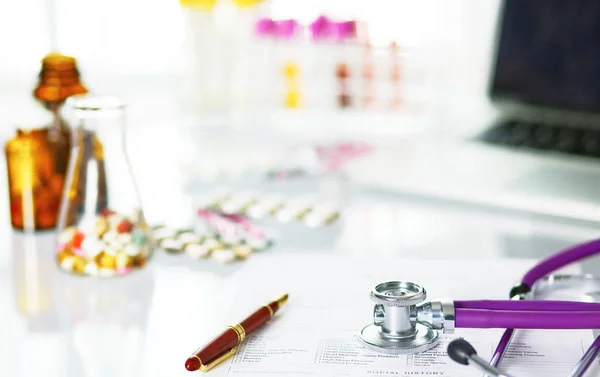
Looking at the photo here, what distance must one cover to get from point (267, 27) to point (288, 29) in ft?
0.10

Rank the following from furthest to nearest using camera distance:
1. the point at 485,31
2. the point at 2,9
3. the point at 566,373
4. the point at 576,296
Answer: the point at 2,9, the point at 485,31, the point at 576,296, the point at 566,373

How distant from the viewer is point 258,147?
3.50 feet

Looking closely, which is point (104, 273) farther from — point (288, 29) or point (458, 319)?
point (288, 29)

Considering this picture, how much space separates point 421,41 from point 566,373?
0.82 meters

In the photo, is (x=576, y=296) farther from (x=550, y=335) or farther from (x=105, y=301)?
(x=105, y=301)

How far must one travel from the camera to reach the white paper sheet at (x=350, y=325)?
0.48 meters

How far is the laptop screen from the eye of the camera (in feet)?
3.24

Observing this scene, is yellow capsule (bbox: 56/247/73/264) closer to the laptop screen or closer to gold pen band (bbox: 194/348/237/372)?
gold pen band (bbox: 194/348/237/372)

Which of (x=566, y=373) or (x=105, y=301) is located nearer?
(x=566, y=373)

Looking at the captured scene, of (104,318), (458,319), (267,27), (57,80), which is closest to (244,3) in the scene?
(267,27)

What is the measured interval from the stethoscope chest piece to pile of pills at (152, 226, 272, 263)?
0.19 metres

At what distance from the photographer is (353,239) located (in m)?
0.74

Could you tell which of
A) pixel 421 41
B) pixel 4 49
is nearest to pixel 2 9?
pixel 4 49

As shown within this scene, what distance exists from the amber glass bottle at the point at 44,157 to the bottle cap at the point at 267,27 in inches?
15.6
